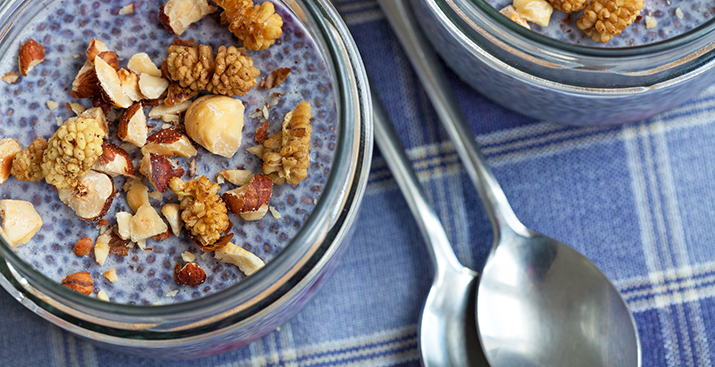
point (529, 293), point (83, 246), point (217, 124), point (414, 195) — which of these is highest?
point (217, 124)

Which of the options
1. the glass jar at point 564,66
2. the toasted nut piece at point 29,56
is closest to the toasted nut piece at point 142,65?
the toasted nut piece at point 29,56

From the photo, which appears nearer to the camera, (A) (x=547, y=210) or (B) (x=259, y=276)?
(B) (x=259, y=276)

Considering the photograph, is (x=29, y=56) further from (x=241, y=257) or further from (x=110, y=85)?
(x=241, y=257)

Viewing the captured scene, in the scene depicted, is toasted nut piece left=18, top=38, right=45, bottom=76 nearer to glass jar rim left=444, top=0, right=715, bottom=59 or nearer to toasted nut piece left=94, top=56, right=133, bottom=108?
toasted nut piece left=94, top=56, right=133, bottom=108

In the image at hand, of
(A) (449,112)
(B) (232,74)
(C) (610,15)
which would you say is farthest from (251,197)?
(C) (610,15)

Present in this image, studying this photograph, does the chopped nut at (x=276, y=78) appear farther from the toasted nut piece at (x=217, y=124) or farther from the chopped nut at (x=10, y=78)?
the chopped nut at (x=10, y=78)

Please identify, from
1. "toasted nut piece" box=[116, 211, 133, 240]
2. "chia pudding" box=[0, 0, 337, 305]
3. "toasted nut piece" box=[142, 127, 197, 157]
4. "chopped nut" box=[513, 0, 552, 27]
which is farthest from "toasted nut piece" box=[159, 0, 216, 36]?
"chopped nut" box=[513, 0, 552, 27]
